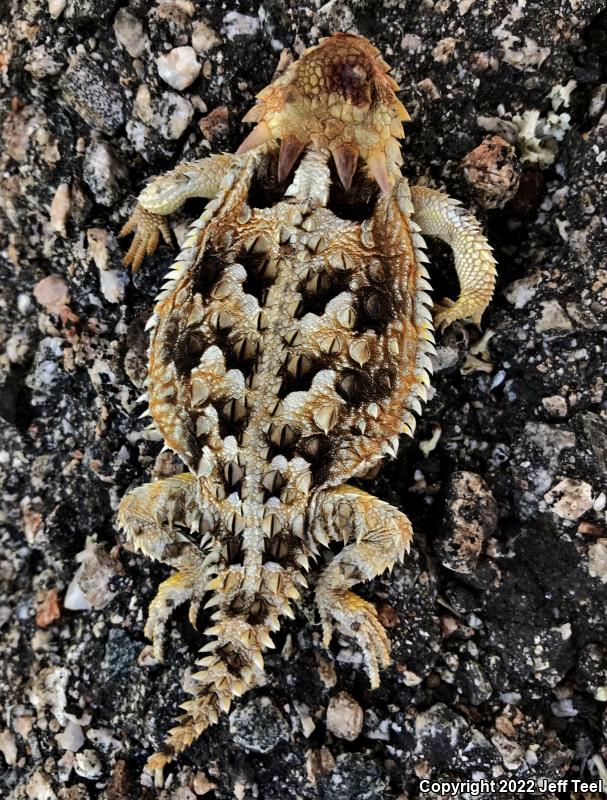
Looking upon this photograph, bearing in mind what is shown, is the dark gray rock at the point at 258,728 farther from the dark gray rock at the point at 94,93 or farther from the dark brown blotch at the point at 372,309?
the dark gray rock at the point at 94,93

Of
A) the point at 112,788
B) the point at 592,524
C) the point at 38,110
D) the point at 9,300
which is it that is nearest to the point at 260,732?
the point at 112,788

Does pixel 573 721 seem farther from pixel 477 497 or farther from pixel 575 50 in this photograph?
pixel 575 50

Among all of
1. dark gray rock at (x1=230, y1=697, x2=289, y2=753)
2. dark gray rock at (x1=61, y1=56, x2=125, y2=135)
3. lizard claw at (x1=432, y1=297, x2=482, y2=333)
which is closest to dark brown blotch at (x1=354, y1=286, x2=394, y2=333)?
lizard claw at (x1=432, y1=297, x2=482, y2=333)

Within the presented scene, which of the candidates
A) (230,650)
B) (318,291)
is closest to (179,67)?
(318,291)

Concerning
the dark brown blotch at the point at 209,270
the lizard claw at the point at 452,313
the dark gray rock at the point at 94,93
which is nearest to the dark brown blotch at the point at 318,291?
the dark brown blotch at the point at 209,270

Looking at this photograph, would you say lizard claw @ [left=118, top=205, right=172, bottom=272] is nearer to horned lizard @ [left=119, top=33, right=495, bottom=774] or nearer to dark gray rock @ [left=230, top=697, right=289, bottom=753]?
horned lizard @ [left=119, top=33, right=495, bottom=774]
